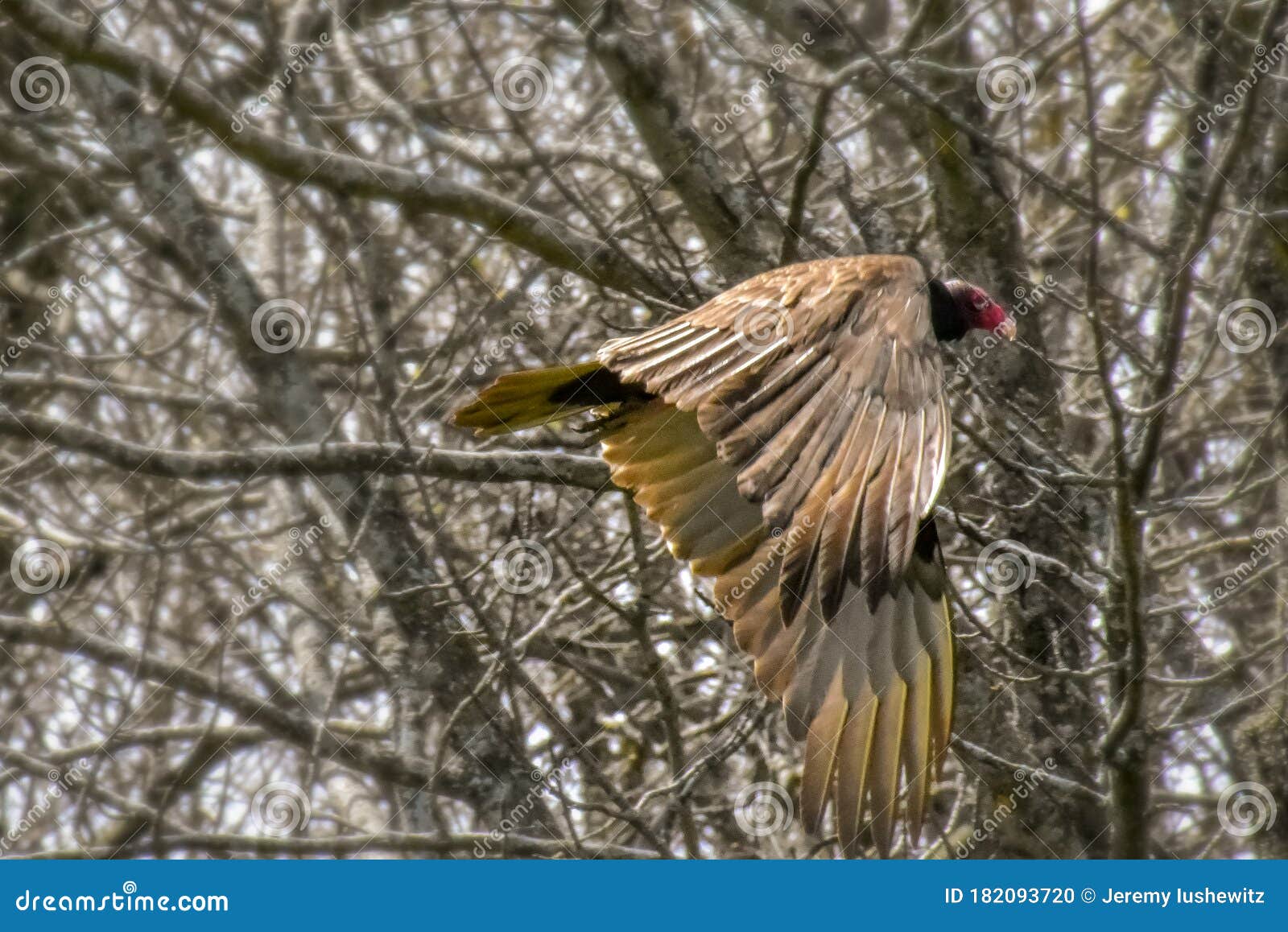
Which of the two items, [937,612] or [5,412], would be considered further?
[5,412]

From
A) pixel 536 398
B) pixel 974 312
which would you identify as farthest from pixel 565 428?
pixel 974 312

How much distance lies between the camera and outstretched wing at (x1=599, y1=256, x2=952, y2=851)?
2879 millimetres

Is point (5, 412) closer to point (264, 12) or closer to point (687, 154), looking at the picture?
point (264, 12)

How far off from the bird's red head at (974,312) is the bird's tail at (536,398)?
1.10 m

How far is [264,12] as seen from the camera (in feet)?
16.4

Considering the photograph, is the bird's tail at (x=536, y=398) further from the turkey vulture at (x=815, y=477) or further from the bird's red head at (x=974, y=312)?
the bird's red head at (x=974, y=312)

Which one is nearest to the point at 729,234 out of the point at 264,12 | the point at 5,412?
the point at 264,12

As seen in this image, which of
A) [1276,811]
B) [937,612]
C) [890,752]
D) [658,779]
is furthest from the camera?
[658,779]

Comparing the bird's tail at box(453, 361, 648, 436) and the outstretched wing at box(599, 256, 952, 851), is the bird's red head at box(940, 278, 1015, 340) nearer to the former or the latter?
→ the outstretched wing at box(599, 256, 952, 851)

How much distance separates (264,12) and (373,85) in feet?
2.46

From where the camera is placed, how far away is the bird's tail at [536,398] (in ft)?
12.1

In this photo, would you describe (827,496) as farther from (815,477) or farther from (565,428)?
(565,428)

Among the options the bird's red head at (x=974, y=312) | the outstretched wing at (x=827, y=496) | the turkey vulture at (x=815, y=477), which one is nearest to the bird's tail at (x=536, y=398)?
the turkey vulture at (x=815, y=477)

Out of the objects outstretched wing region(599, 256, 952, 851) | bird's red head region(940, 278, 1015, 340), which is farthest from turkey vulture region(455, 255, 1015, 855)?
bird's red head region(940, 278, 1015, 340)
